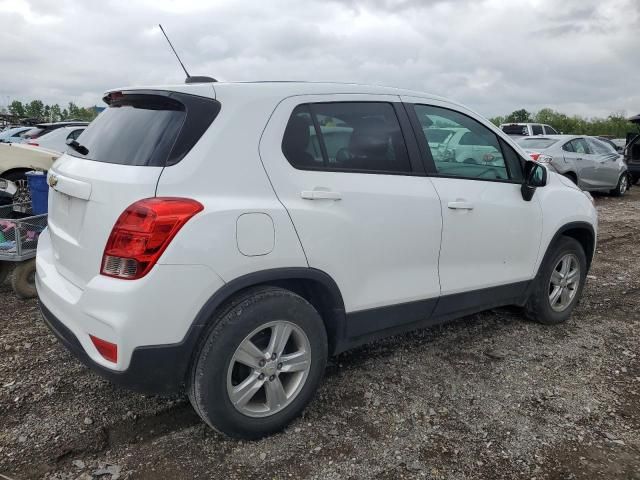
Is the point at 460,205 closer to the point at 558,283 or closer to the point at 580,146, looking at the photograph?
the point at 558,283

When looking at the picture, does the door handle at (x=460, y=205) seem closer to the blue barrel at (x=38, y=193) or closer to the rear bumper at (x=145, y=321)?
the rear bumper at (x=145, y=321)

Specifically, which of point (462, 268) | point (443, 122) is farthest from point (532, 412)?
point (443, 122)

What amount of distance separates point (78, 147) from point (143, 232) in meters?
0.98

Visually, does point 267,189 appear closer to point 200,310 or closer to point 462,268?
point 200,310

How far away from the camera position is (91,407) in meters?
3.04

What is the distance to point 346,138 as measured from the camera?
2934 mm

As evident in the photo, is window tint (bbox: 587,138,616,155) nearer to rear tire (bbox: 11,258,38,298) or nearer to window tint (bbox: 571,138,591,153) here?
window tint (bbox: 571,138,591,153)

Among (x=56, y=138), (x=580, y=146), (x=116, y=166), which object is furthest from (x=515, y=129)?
(x=116, y=166)

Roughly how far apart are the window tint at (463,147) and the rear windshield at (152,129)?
56.0 inches

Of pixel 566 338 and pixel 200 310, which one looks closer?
pixel 200 310

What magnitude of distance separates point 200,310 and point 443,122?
2.00 metres

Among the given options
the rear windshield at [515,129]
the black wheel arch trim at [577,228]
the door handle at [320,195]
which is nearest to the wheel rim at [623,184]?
the rear windshield at [515,129]

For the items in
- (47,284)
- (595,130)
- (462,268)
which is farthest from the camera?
(595,130)

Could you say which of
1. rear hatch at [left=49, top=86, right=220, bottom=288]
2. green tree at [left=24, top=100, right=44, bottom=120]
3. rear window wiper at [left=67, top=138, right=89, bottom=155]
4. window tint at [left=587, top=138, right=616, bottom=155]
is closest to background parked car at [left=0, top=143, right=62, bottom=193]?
rear window wiper at [left=67, top=138, right=89, bottom=155]
